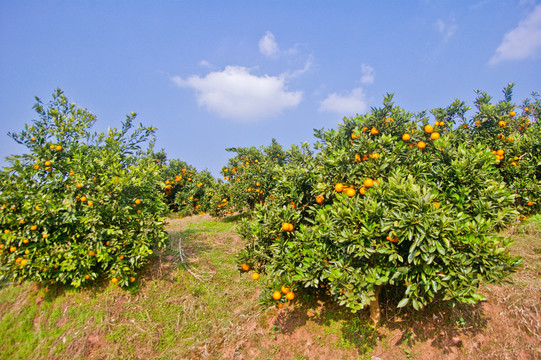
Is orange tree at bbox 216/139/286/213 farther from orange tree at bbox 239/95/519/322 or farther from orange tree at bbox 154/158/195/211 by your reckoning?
orange tree at bbox 239/95/519/322

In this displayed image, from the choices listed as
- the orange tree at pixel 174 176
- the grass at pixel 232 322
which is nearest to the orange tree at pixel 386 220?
the grass at pixel 232 322

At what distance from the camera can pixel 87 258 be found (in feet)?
17.5

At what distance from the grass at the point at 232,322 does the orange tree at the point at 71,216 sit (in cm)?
66

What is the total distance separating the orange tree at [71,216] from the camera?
5273 millimetres

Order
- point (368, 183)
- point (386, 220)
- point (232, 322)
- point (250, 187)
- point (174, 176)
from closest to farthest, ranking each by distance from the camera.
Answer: point (386, 220) → point (368, 183) → point (232, 322) → point (250, 187) → point (174, 176)

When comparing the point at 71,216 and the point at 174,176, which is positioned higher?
the point at 174,176

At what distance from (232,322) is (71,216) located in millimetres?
3593

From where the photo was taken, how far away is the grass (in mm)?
3920

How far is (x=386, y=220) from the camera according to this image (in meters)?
3.16

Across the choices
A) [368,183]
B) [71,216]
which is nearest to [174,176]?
[71,216]

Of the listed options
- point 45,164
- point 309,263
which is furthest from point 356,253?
point 45,164

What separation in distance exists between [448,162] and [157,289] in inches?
237

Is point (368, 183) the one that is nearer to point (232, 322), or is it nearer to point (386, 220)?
point (386, 220)

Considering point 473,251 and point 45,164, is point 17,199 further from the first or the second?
point 473,251
